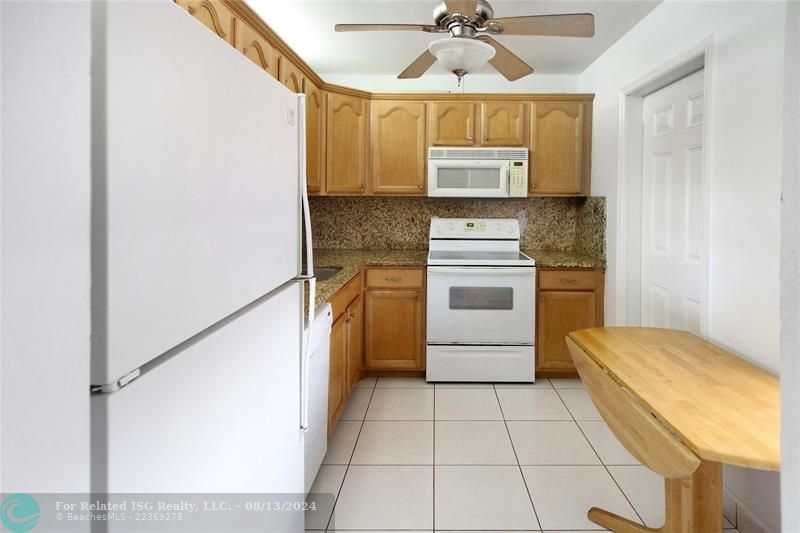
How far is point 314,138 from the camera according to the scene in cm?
351

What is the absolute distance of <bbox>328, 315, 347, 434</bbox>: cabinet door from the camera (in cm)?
247

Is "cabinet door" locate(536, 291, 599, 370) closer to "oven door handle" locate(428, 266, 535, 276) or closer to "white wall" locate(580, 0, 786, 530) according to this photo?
"oven door handle" locate(428, 266, 535, 276)

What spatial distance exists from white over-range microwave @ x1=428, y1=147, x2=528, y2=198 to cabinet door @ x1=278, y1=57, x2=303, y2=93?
1.16 m

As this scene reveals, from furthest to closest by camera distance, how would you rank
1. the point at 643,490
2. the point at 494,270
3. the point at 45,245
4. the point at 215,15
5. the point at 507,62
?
the point at 494,270
the point at 507,62
the point at 643,490
the point at 215,15
the point at 45,245

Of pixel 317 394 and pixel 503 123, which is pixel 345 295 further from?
pixel 503 123

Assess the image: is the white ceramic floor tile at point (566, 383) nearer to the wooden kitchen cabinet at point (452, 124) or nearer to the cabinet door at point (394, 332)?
the cabinet door at point (394, 332)

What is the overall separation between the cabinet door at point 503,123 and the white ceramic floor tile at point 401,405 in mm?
2044

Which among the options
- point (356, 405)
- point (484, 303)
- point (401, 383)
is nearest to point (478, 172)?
point (484, 303)

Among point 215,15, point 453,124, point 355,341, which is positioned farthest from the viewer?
point 453,124

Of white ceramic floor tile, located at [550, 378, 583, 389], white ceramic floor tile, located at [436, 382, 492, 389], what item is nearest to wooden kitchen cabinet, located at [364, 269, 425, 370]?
white ceramic floor tile, located at [436, 382, 492, 389]

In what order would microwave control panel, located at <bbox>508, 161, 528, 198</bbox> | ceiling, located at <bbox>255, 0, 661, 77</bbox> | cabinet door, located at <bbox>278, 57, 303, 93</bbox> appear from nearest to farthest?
ceiling, located at <bbox>255, 0, 661, 77</bbox> → cabinet door, located at <bbox>278, 57, 303, 93</bbox> → microwave control panel, located at <bbox>508, 161, 528, 198</bbox>

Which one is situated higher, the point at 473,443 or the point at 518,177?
the point at 518,177

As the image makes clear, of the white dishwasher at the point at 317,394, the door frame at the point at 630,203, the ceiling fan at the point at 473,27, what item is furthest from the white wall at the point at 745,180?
the white dishwasher at the point at 317,394

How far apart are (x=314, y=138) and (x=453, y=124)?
1.13 m
